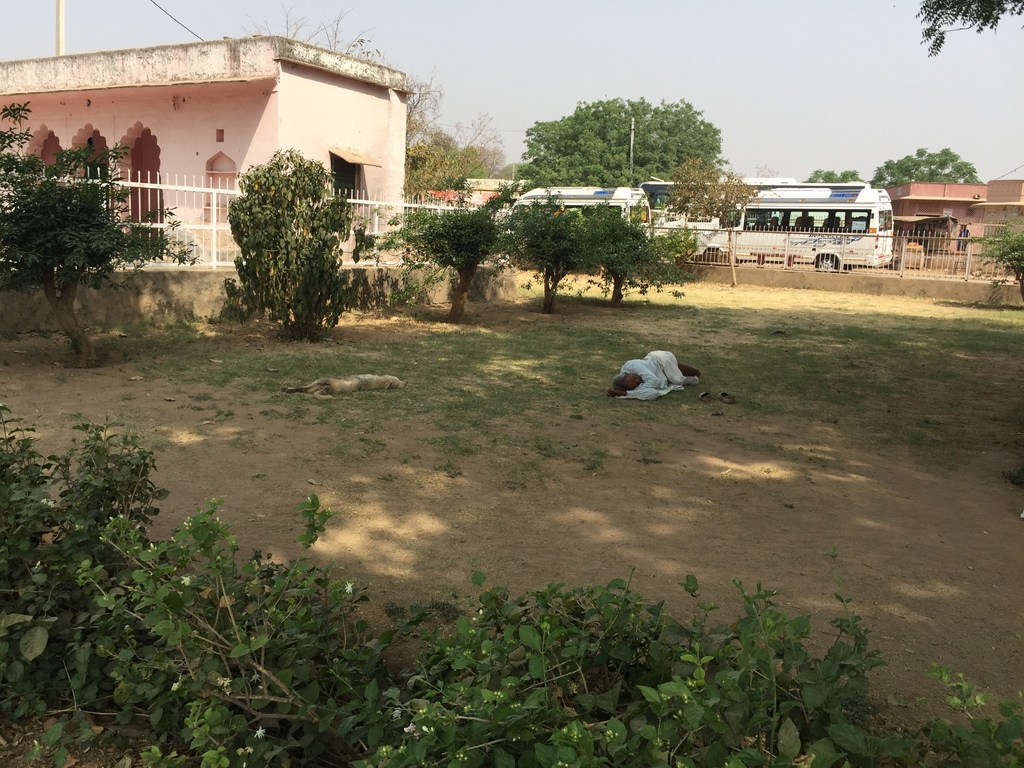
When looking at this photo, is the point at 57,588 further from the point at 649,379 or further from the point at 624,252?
the point at 624,252

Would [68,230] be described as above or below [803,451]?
above

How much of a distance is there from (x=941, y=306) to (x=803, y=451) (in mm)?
13422

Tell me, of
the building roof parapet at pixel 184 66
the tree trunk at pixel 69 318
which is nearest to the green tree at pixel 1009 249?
the building roof parapet at pixel 184 66

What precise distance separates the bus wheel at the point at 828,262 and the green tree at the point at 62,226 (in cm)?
1767

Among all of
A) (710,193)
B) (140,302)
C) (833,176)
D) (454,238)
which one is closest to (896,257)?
(710,193)

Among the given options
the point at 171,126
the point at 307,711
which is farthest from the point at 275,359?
the point at 171,126

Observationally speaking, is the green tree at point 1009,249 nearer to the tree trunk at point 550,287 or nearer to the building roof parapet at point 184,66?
the tree trunk at point 550,287

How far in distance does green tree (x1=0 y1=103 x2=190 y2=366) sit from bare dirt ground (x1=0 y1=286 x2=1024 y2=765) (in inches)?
36.1

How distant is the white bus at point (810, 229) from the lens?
21906 mm

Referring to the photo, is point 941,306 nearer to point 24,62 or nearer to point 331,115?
point 331,115

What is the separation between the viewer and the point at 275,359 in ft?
28.4

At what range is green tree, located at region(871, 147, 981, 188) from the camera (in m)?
69.9

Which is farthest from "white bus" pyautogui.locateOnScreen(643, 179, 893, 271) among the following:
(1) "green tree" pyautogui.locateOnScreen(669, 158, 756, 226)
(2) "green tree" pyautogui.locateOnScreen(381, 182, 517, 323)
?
(2) "green tree" pyautogui.locateOnScreen(381, 182, 517, 323)

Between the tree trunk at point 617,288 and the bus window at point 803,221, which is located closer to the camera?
the tree trunk at point 617,288
